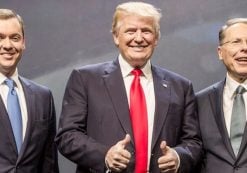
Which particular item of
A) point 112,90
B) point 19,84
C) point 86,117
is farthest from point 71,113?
point 19,84

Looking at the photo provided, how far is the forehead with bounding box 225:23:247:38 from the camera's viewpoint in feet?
8.05

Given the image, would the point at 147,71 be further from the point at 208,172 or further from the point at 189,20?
the point at 189,20

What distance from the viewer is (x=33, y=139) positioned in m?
2.29

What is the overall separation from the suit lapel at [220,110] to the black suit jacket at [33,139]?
31.6 inches

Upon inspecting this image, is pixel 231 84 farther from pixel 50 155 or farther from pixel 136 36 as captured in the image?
pixel 50 155

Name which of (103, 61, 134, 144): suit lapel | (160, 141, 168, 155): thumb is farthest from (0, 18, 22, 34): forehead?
(160, 141, 168, 155): thumb

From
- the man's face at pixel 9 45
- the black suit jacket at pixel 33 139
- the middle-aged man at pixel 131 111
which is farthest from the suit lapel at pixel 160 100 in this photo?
the man's face at pixel 9 45

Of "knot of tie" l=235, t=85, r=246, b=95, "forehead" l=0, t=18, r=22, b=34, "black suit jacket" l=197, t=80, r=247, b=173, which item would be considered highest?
"forehead" l=0, t=18, r=22, b=34

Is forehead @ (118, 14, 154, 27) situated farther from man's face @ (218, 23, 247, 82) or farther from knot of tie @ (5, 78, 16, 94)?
knot of tie @ (5, 78, 16, 94)

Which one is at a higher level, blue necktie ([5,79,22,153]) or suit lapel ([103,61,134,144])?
suit lapel ([103,61,134,144])

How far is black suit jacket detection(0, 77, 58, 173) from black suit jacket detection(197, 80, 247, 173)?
741mm

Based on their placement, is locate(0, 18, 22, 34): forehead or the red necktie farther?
locate(0, 18, 22, 34): forehead

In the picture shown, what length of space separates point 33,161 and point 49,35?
0.90 meters

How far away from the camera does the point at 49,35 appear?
2910mm
